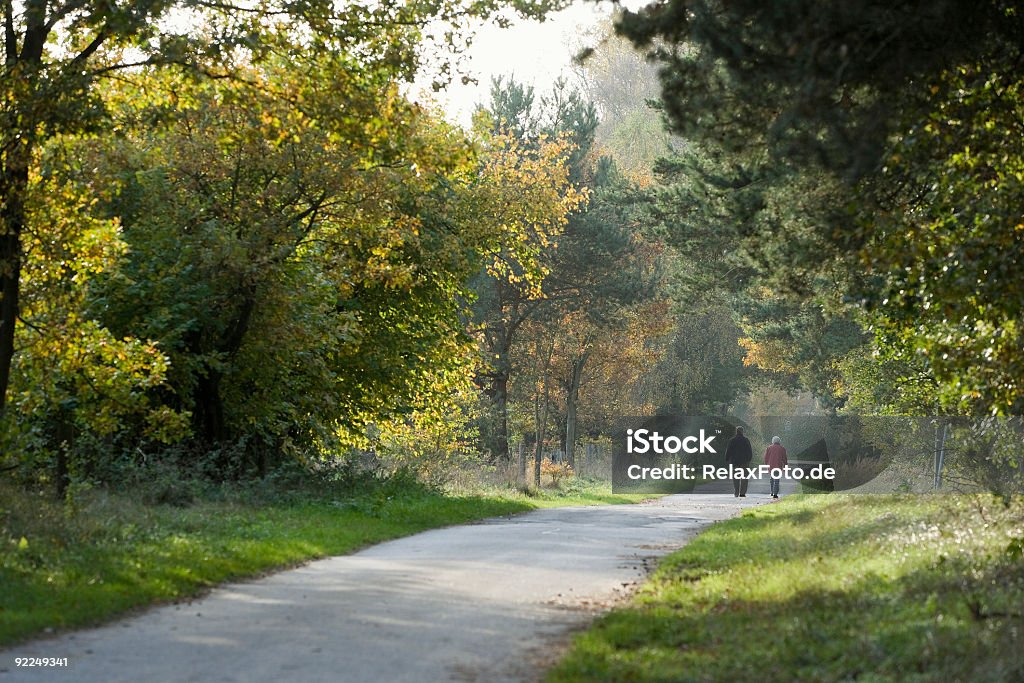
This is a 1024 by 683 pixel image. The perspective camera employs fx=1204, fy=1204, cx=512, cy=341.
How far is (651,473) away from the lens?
5378cm

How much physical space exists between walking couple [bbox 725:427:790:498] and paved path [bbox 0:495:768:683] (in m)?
19.8

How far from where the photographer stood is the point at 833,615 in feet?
30.7

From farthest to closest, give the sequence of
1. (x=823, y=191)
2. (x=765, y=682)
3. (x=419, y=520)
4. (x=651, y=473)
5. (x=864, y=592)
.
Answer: (x=651, y=473) < (x=419, y=520) < (x=823, y=191) < (x=864, y=592) < (x=765, y=682)

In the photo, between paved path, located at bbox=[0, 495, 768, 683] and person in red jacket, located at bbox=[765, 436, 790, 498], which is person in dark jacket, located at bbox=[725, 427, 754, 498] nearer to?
person in red jacket, located at bbox=[765, 436, 790, 498]

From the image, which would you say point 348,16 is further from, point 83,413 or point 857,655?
point 857,655

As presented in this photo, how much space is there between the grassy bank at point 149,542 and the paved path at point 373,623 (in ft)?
1.48

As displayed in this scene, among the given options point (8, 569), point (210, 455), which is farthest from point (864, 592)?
point (210, 455)

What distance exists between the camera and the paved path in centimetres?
809

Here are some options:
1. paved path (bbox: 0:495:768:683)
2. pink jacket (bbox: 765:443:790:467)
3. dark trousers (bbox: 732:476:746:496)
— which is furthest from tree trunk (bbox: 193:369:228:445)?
dark trousers (bbox: 732:476:746:496)

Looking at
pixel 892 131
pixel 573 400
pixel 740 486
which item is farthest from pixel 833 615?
pixel 573 400

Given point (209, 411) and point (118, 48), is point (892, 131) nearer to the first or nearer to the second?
point (118, 48)

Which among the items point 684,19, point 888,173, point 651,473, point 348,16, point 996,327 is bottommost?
point 651,473

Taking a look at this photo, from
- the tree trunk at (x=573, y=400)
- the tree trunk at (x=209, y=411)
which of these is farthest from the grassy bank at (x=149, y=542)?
the tree trunk at (x=573, y=400)

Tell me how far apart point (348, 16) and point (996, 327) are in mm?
8558
